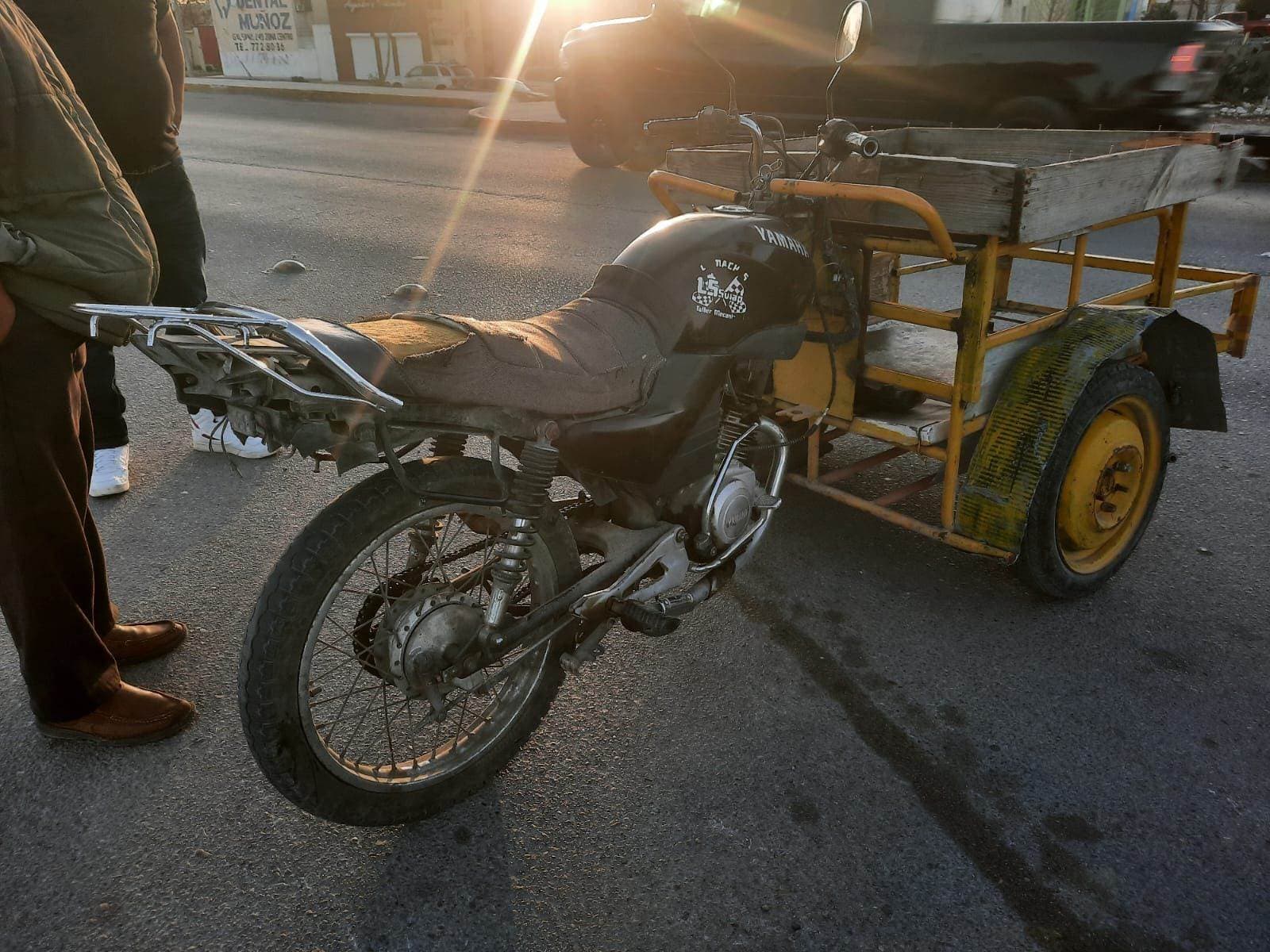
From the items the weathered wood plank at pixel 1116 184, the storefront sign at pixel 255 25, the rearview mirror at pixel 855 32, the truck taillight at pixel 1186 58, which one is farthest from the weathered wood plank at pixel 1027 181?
the storefront sign at pixel 255 25

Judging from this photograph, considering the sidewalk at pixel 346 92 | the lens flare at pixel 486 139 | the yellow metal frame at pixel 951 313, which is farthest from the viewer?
the sidewalk at pixel 346 92

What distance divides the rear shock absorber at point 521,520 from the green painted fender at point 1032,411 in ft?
4.97

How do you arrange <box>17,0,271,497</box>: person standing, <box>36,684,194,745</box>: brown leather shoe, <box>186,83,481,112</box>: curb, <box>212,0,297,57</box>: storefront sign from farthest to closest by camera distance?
<box>212,0,297,57</box>: storefront sign < <box>186,83,481,112</box>: curb < <box>17,0,271,497</box>: person standing < <box>36,684,194,745</box>: brown leather shoe

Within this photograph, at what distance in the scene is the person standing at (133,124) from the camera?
330 cm

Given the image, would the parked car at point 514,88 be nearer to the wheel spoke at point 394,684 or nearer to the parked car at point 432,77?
the parked car at point 432,77

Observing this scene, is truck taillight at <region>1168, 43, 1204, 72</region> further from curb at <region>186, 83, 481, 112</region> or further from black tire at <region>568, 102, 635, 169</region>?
curb at <region>186, 83, 481, 112</region>

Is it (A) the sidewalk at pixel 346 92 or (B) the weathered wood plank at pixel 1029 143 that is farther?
(A) the sidewalk at pixel 346 92

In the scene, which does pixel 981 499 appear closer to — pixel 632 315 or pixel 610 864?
pixel 632 315

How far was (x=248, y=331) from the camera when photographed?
1756 millimetres

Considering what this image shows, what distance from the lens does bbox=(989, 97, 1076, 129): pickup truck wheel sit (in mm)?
8703

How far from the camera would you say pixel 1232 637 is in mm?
3076

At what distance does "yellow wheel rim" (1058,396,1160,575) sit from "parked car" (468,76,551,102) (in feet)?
60.6

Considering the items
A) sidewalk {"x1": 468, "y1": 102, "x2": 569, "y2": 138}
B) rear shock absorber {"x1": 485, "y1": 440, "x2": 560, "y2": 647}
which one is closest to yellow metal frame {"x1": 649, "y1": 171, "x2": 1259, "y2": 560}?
rear shock absorber {"x1": 485, "y1": 440, "x2": 560, "y2": 647}

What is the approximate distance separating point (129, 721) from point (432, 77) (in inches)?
929
